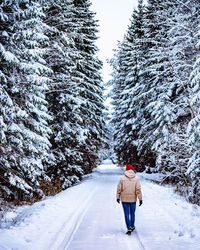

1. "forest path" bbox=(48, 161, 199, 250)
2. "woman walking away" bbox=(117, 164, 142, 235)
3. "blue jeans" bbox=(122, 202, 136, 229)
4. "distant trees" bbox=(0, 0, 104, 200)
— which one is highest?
"distant trees" bbox=(0, 0, 104, 200)

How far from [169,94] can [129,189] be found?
1398 centimetres

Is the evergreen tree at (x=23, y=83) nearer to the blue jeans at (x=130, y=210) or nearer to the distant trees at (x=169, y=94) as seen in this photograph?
the blue jeans at (x=130, y=210)

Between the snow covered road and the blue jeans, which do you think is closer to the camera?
the snow covered road

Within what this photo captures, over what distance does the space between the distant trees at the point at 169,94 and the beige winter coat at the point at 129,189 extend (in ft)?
18.9

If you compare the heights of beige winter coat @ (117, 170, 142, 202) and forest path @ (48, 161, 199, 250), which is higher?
beige winter coat @ (117, 170, 142, 202)

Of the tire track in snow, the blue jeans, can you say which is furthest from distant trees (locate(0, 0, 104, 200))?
the blue jeans

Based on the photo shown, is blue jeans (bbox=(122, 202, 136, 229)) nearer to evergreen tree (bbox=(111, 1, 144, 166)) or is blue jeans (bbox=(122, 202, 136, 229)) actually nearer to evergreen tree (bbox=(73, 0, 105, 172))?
evergreen tree (bbox=(73, 0, 105, 172))

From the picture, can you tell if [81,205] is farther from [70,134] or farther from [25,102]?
[70,134]

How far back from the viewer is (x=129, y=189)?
31.1 feet

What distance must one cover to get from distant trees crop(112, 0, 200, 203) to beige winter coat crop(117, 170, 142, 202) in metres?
5.75

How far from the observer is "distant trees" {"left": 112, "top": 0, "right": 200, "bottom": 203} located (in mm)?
17422

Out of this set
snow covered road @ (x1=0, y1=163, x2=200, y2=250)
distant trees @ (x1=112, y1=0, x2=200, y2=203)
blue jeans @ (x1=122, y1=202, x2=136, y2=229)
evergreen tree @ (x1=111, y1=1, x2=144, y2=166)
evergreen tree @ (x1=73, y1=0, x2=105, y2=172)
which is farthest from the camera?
evergreen tree @ (x1=111, y1=1, x2=144, y2=166)

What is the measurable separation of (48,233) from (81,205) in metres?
5.57

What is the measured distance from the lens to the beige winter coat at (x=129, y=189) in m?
9.43
